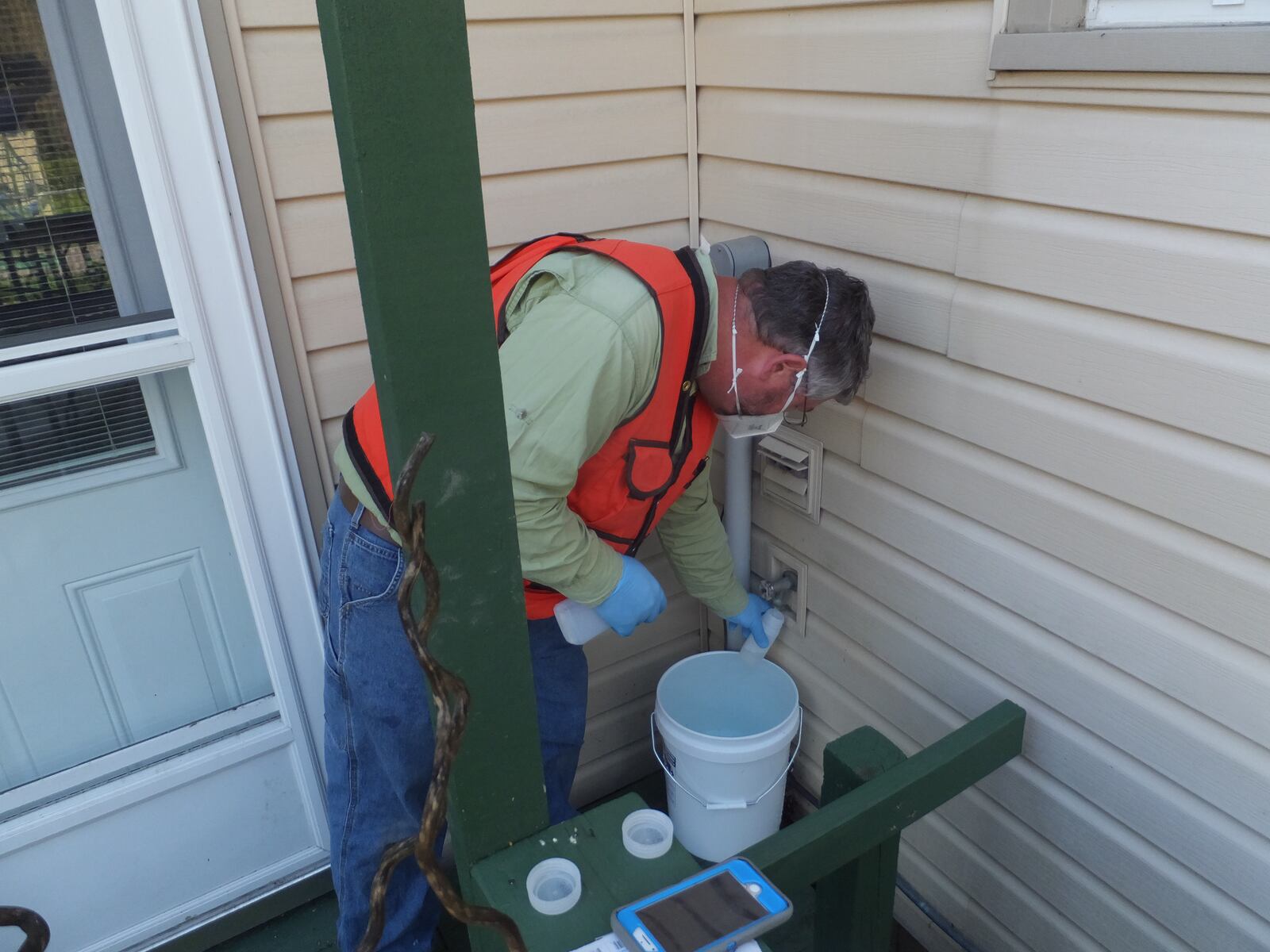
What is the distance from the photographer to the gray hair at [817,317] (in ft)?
5.96

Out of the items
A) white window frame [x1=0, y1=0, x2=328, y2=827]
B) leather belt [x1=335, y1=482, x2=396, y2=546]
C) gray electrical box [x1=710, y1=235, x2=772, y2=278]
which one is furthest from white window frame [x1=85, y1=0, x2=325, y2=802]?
gray electrical box [x1=710, y1=235, x2=772, y2=278]

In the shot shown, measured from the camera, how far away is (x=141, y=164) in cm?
177

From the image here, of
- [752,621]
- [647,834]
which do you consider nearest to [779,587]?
[752,621]

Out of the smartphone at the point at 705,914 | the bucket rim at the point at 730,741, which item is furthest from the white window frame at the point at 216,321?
the smartphone at the point at 705,914

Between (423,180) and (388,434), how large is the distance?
0.78ft

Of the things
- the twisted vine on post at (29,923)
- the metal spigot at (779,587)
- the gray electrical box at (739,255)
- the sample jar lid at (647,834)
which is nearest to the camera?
the twisted vine on post at (29,923)

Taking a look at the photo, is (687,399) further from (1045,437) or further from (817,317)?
(1045,437)

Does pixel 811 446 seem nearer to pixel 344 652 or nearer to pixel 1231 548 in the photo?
pixel 1231 548

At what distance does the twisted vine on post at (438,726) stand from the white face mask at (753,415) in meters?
1.14

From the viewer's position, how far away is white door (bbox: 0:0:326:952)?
1789 mm

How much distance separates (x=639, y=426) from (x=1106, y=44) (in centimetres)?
99

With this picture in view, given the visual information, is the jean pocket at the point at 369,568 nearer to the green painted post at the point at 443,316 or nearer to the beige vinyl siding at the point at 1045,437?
the green painted post at the point at 443,316

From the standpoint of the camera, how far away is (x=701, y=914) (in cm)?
101

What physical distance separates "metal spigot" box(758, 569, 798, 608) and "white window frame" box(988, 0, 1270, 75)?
143 centimetres
